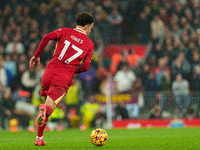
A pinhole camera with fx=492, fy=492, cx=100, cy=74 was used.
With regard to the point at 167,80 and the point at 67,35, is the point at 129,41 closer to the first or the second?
the point at 167,80

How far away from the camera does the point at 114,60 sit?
1917cm

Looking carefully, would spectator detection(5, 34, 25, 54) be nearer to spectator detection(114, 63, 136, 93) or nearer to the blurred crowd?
the blurred crowd

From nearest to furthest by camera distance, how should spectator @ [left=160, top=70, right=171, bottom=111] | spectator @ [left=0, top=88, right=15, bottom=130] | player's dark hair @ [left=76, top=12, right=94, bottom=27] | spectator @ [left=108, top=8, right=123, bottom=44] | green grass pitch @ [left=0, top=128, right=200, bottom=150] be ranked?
green grass pitch @ [left=0, top=128, right=200, bottom=150]
player's dark hair @ [left=76, top=12, right=94, bottom=27]
spectator @ [left=0, top=88, right=15, bottom=130]
spectator @ [left=160, top=70, right=171, bottom=111]
spectator @ [left=108, top=8, right=123, bottom=44]

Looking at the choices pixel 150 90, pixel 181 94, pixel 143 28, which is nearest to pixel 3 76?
pixel 150 90

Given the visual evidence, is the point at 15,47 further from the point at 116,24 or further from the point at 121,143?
the point at 121,143

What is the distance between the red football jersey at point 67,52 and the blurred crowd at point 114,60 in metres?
7.69

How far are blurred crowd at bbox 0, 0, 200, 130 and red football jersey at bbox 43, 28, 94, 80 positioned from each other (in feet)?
25.2

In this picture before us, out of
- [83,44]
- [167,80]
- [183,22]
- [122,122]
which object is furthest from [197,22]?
[83,44]

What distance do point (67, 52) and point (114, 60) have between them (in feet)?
37.8

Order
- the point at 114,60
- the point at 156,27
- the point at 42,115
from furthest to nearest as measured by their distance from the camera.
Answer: the point at 156,27
the point at 114,60
the point at 42,115

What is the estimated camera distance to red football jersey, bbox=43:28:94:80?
766 centimetres

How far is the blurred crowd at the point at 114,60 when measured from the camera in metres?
16.6

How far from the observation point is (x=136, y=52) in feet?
66.8

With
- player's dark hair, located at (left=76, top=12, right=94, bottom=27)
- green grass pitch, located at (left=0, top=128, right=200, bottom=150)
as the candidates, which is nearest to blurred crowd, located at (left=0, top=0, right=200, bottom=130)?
green grass pitch, located at (left=0, top=128, right=200, bottom=150)
